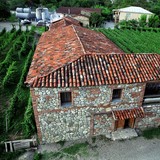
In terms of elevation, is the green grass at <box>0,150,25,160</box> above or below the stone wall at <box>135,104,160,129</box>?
below

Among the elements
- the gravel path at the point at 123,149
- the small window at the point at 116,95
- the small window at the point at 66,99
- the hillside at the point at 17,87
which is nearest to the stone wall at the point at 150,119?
the gravel path at the point at 123,149

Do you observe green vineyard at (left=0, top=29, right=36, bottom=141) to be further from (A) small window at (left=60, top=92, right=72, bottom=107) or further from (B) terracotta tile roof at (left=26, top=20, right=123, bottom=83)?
(B) terracotta tile roof at (left=26, top=20, right=123, bottom=83)

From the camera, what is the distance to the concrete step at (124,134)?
1522 cm

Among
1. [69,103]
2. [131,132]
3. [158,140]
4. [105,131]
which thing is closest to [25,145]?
[69,103]

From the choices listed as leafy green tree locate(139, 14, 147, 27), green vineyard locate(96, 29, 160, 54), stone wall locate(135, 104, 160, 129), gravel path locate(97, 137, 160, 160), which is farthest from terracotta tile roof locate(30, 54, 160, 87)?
leafy green tree locate(139, 14, 147, 27)

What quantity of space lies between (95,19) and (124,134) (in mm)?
46514

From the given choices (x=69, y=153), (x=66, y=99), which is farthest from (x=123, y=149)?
(x=66, y=99)

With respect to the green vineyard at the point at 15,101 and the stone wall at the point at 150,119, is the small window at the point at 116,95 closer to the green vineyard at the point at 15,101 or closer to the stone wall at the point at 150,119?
the stone wall at the point at 150,119

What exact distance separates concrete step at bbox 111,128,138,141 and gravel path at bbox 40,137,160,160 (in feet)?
1.07

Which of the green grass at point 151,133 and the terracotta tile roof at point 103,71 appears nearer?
the terracotta tile roof at point 103,71

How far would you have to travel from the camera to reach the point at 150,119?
15914 mm

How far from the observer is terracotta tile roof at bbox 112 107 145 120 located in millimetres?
14091

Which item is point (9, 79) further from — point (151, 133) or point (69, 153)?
point (151, 133)

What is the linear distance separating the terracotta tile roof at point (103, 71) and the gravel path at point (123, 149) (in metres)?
5.51
